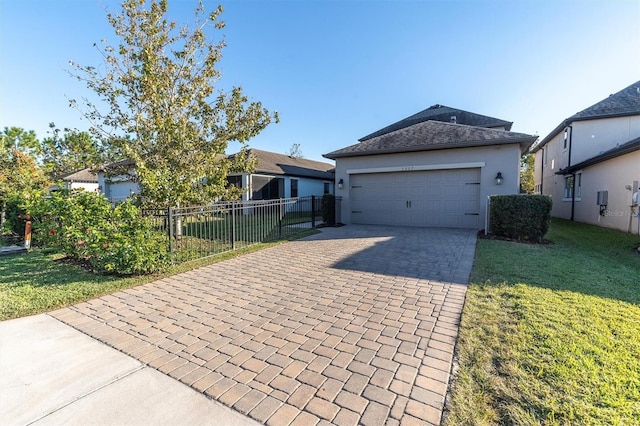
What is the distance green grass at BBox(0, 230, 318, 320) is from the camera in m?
4.06

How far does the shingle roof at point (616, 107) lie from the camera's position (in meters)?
13.9

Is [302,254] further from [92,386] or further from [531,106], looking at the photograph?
[531,106]

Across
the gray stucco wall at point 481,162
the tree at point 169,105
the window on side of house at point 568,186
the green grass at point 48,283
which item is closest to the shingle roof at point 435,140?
the gray stucco wall at point 481,162

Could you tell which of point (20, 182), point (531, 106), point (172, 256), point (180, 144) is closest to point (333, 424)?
point (172, 256)

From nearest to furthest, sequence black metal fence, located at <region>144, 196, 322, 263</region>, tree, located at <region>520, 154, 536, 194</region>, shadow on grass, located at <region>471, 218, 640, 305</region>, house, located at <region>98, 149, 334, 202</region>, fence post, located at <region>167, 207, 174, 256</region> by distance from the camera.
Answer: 1. shadow on grass, located at <region>471, 218, 640, 305</region>
2. fence post, located at <region>167, 207, 174, 256</region>
3. black metal fence, located at <region>144, 196, 322, 263</region>
4. house, located at <region>98, 149, 334, 202</region>
5. tree, located at <region>520, 154, 536, 194</region>

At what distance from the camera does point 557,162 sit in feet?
58.4

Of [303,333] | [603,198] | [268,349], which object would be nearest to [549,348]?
[303,333]

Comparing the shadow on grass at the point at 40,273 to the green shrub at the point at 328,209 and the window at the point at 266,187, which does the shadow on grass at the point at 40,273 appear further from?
the window at the point at 266,187

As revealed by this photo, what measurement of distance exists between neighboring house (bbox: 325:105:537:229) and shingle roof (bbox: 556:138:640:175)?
10.1ft

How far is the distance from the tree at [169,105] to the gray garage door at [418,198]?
224 inches

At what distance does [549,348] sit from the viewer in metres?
2.79

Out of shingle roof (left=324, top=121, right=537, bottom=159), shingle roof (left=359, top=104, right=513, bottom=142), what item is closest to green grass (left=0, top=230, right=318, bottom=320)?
shingle roof (left=324, top=121, right=537, bottom=159)

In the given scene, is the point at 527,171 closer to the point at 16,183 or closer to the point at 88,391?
the point at 88,391

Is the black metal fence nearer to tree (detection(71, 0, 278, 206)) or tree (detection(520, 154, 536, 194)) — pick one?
tree (detection(71, 0, 278, 206))
